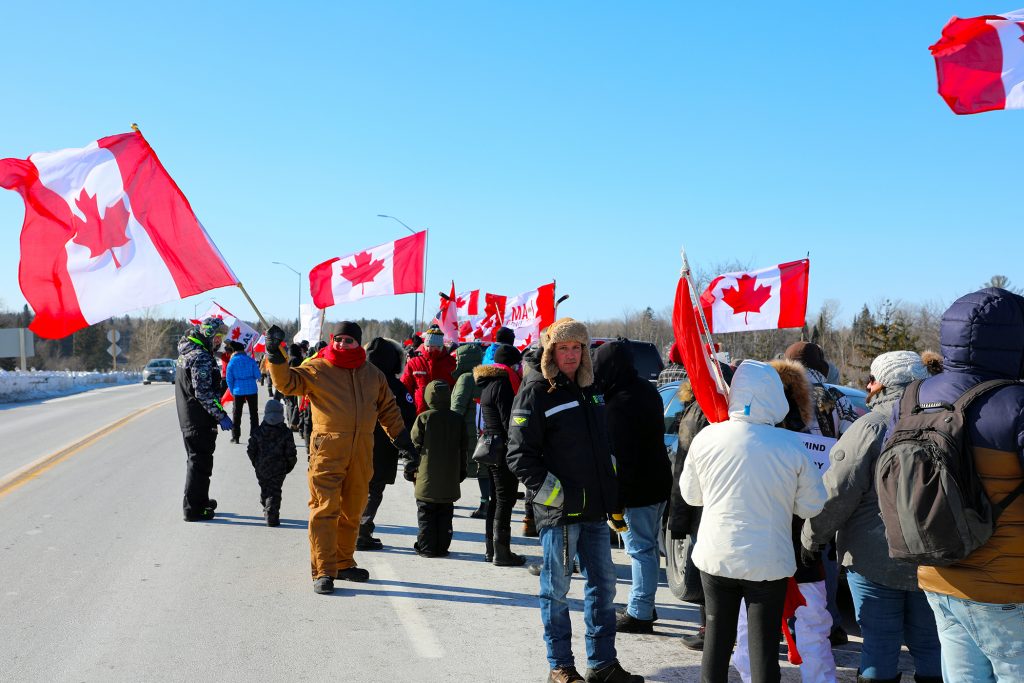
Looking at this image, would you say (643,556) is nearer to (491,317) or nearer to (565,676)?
(565,676)

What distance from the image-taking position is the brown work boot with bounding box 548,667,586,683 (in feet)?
15.5

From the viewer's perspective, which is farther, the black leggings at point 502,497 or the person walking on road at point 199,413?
the person walking on road at point 199,413

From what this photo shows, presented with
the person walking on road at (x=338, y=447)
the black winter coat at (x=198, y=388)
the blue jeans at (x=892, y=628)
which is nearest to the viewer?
the blue jeans at (x=892, y=628)

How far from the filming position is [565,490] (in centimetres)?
488

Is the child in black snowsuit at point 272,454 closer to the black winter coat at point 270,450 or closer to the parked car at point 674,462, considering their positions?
the black winter coat at point 270,450

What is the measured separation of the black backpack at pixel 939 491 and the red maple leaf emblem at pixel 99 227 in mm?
5542

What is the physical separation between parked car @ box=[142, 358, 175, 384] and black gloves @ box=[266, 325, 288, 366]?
50205 mm

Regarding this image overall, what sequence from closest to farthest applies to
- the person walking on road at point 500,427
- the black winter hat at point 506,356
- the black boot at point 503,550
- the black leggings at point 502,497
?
the person walking on road at point 500,427 → the black leggings at point 502,497 → the black boot at point 503,550 → the black winter hat at point 506,356

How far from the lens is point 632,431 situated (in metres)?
5.79

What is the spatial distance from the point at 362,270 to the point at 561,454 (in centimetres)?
821

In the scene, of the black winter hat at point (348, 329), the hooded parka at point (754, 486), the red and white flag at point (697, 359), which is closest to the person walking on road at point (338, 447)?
the black winter hat at point (348, 329)

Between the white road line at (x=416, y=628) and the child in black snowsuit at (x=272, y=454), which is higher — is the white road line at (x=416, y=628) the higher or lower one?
the lower one

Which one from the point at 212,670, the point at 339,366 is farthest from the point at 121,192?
the point at 212,670

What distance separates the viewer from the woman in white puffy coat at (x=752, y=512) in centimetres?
390
